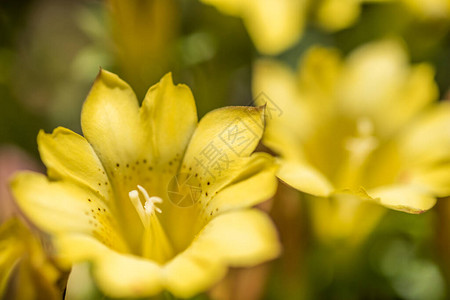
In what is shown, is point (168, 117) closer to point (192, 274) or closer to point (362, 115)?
point (192, 274)

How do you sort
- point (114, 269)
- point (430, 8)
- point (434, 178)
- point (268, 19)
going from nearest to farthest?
point (114, 269) → point (434, 178) → point (268, 19) → point (430, 8)

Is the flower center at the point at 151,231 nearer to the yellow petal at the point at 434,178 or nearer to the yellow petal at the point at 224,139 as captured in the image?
the yellow petal at the point at 224,139

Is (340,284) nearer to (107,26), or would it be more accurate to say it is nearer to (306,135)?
(306,135)

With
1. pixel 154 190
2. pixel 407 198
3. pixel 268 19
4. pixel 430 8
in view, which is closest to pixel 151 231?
pixel 154 190

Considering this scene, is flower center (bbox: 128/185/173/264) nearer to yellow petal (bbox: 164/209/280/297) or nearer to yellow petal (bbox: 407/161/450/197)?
yellow petal (bbox: 164/209/280/297)

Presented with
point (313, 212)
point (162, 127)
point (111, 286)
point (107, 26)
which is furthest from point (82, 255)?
point (107, 26)

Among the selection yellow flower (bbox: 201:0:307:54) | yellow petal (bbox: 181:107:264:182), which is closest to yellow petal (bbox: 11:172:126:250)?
yellow petal (bbox: 181:107:264:182)

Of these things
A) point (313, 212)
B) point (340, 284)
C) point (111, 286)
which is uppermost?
point (111, 286)
